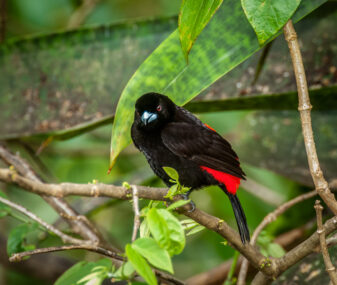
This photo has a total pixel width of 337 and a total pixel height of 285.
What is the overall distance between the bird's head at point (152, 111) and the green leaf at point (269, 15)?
0.66m

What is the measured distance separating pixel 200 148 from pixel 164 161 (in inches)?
6.1

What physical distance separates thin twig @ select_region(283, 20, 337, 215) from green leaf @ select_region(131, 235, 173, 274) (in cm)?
64

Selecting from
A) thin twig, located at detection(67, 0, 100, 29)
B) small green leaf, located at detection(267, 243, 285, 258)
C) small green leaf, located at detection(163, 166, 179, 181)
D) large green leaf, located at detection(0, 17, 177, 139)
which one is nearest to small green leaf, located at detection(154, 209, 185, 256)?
small green leaf, located at detection(163, 166, 179, 181)

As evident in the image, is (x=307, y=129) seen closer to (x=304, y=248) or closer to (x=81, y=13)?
(x=304, y=248)

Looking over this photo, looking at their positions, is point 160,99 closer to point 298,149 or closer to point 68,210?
point 68,210

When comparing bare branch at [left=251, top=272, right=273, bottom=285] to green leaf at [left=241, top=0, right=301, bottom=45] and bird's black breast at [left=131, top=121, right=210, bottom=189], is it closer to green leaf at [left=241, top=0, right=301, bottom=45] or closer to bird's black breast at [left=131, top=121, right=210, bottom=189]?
bird's black breast at [left=131, top=121, right=210, bottom=189]

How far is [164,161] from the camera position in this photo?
2.27m

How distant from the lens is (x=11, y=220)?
4105 millimetres

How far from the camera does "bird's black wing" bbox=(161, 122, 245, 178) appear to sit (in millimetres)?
2189

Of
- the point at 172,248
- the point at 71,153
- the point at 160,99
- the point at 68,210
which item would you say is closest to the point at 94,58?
the point at 160,99

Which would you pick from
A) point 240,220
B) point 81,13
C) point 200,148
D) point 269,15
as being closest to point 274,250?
point 240,220

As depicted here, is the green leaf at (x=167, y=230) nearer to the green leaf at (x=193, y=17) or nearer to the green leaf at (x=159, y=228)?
the green leaf at (x=159, y=228)

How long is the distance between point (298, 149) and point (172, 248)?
68.1 inches

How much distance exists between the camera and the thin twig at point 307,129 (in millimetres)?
1548
